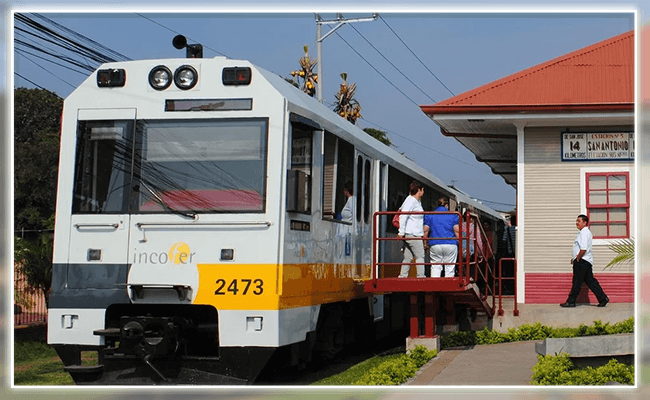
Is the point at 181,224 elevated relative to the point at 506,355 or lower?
elevated

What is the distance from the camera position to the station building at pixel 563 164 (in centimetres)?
1523

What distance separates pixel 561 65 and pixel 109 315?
9.21 m

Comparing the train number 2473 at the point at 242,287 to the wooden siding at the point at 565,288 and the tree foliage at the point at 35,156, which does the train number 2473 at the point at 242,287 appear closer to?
the wooden siding at the point at 565,288

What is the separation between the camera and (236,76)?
10.1 metres

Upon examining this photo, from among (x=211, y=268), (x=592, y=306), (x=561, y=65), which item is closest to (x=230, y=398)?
(x=211, y=268)

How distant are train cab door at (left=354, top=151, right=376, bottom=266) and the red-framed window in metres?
3.97

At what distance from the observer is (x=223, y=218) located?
9766 mm

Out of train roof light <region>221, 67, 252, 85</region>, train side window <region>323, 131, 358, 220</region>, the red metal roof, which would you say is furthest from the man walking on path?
train roof light <region>221, 67, 252, 85</region>

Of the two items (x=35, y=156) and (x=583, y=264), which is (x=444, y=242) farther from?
(x=35, y=156)

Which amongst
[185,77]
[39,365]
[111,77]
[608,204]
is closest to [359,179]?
[185,77]

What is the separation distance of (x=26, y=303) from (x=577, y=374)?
11357 mm

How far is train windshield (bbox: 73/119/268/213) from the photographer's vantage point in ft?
32.2

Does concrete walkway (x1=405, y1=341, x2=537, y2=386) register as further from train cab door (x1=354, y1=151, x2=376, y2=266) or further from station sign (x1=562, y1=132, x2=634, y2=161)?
station sign (x1=562, y1=132, x2=634, y2=161)

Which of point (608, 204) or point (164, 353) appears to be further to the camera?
point (608, 204)
